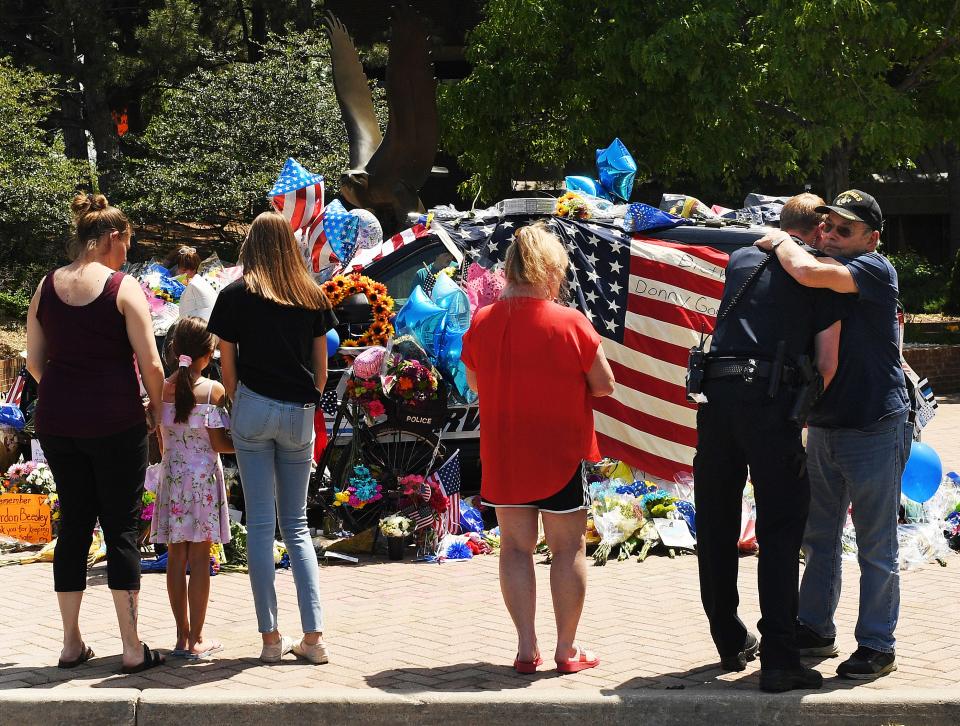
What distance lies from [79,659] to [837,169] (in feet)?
57.3

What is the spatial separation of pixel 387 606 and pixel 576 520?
169 centimetres

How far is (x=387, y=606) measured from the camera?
21.0 ft

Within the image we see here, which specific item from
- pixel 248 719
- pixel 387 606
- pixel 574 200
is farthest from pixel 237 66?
pixel 248 719

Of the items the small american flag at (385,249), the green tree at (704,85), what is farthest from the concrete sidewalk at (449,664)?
the green tree at (704,85)

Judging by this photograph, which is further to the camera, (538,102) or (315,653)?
(538,102)

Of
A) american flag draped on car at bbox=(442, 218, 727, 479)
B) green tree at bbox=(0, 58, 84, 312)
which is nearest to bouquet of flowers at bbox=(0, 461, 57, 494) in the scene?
american flag draped on car at bbox=(442, 218, 727, 479)

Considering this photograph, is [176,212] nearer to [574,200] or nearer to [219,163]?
[219,163]

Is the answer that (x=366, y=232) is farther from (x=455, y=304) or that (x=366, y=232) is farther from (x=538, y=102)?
(x=538, y=102)

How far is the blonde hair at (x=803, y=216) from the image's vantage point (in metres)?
5.04

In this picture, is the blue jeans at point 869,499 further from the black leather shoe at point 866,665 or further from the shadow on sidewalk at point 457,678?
the shadow on sidewalk at point 457,678

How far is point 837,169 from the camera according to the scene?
20.5 metres

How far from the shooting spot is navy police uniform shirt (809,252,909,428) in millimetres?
4965

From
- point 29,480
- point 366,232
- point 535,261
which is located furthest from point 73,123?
point 535,261

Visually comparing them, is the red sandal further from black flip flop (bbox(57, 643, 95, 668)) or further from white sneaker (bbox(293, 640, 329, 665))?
black flip flop (bbox(57, 643, 95, 668))
